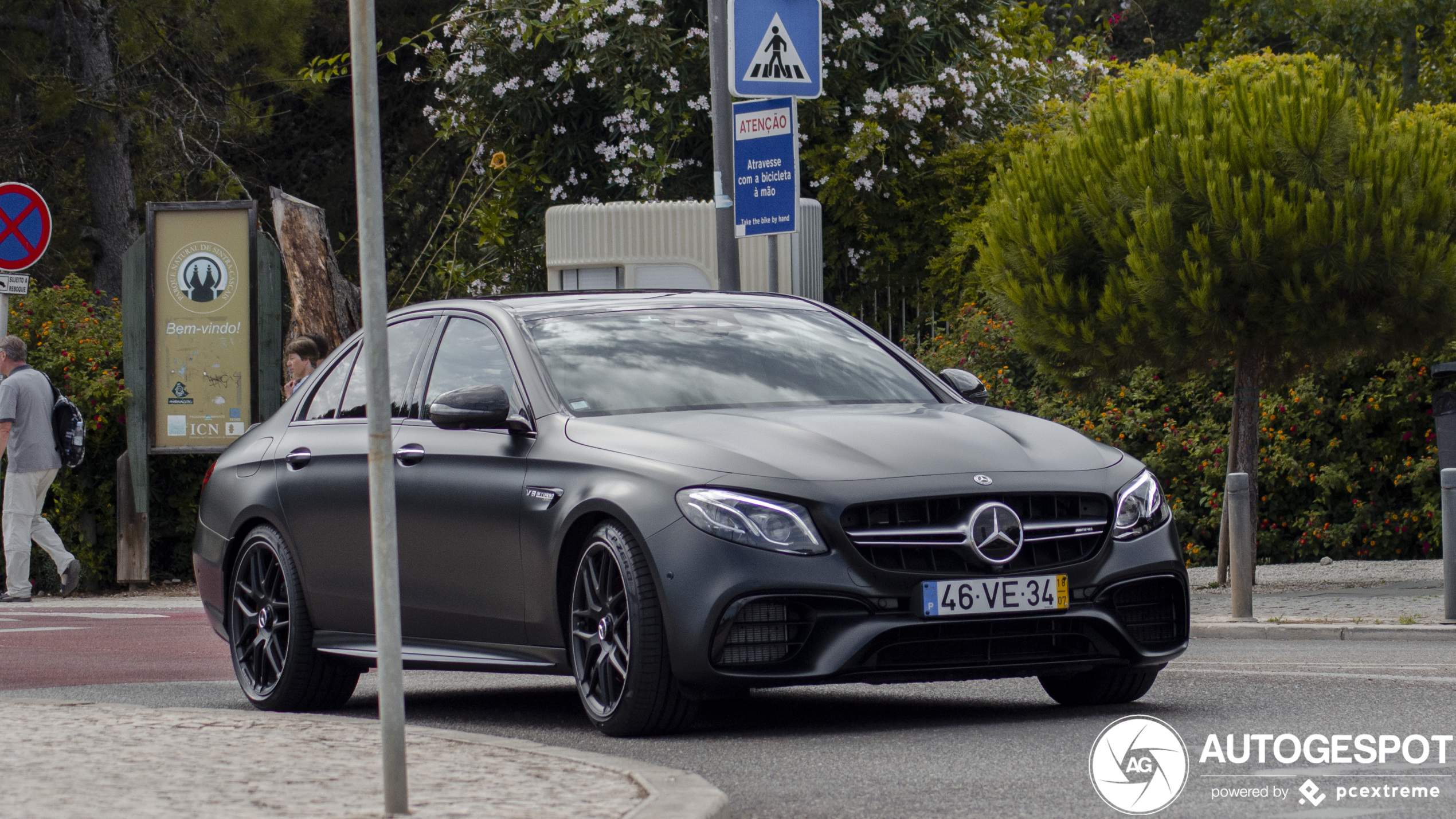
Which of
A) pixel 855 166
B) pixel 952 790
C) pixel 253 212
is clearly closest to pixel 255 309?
pixel 253 212

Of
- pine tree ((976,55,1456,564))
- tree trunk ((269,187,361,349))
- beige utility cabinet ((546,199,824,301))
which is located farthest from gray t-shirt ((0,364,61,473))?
pine tree ((976,55,1456,564))

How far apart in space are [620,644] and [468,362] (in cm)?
170

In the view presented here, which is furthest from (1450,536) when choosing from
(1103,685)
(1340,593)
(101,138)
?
(101,138)

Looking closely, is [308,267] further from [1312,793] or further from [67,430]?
[1312,793]

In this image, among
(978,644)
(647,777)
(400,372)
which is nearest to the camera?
(647,777)

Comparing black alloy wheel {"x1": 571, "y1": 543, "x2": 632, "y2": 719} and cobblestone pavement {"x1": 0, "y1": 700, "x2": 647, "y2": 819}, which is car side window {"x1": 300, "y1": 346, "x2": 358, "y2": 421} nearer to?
cobblestone pavement {"x1": 0, "y1": 700, "x2": 647, "y2": 819}

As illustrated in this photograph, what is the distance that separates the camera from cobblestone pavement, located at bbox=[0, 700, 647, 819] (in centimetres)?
548

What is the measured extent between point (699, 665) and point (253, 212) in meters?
12.6

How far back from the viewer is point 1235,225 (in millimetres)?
13242

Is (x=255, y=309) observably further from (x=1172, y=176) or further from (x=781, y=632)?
(x=781, y=632)

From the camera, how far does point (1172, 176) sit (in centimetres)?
1338

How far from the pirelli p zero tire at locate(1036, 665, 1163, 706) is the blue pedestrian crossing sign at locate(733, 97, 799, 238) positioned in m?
5.02

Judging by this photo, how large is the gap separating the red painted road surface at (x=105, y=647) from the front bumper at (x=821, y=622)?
467 cm

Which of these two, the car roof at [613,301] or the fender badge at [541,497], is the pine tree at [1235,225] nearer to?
the car roof at [613,301]
